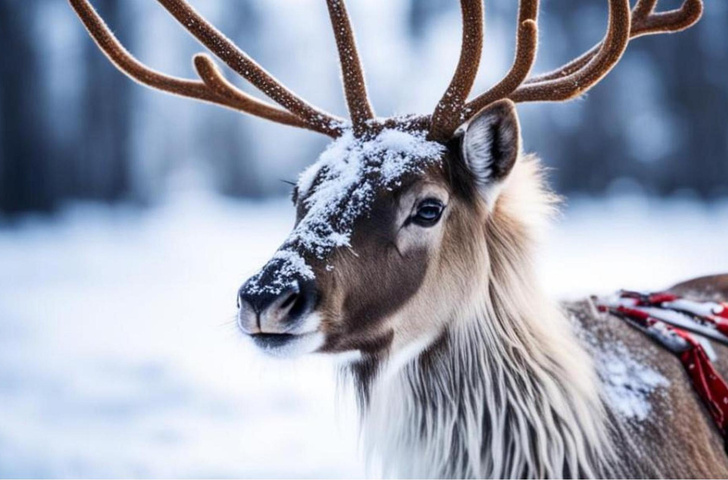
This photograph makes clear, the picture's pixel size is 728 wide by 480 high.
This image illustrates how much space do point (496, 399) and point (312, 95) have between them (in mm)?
24465

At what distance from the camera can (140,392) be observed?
19.7 ft

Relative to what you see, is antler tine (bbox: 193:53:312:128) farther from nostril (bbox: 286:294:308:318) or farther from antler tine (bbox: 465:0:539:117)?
nostril (bbox: 286:294:308:318)

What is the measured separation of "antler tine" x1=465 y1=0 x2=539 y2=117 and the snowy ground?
22.3 inches

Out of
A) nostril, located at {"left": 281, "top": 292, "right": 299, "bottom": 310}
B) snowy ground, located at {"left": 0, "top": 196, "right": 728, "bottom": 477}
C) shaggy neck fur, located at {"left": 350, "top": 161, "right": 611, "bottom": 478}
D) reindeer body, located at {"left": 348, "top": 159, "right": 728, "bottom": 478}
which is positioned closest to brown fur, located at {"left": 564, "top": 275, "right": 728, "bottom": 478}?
reindeer body, located at {"left": 348, "top": 159, "right": 728, "bottom": 478}

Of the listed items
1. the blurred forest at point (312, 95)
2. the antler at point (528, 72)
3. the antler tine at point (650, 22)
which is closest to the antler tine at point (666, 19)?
the antler tine at point (650, 22)

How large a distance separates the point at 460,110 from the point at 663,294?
1346 mm

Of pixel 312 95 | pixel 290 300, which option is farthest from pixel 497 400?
pixel 312 95

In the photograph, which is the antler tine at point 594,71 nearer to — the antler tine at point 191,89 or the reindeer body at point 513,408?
the reindeer body at point 513,408

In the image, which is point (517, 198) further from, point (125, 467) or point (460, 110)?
point (125, 467)

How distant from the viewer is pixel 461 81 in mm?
2680

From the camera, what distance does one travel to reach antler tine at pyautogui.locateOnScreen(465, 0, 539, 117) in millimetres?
2602

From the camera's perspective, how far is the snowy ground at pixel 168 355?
4.61 metres

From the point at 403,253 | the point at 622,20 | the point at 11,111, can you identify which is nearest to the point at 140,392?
the point at 403,253

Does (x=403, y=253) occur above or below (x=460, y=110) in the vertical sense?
below
